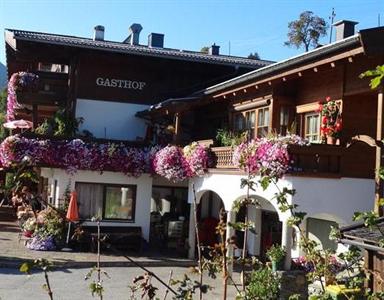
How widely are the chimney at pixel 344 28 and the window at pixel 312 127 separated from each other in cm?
284

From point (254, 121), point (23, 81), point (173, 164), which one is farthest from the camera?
point (23, 81)

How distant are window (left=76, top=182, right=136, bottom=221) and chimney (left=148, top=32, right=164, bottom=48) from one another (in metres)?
10.1

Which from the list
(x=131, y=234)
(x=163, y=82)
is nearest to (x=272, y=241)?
(x=131, y=234)

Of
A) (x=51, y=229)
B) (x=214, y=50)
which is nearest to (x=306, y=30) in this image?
(x=214, y=50)

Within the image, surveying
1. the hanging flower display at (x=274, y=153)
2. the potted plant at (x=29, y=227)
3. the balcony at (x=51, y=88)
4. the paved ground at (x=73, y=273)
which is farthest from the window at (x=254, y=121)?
the balcony at (x=51, y=88)

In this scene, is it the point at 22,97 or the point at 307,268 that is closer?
the point at 307,268

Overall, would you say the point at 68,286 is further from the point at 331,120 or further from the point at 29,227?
the point at 331,120

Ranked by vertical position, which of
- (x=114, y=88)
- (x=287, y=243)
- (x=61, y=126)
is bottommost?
(x=287, y=243)

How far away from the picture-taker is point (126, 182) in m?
20.9

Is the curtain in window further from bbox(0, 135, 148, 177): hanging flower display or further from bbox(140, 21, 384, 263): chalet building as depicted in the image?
bbox(140, 21, 384, 263): chalet building

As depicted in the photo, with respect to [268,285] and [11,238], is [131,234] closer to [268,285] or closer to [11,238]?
[11,238]

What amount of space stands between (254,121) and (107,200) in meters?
6.61

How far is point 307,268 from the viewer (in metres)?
13.4

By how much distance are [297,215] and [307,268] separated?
9764 mm
